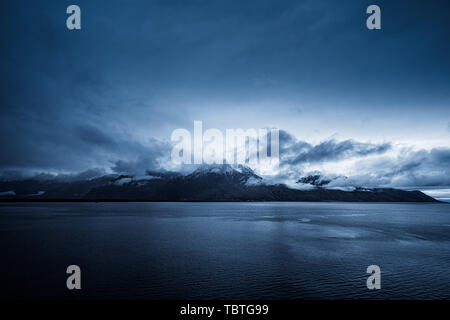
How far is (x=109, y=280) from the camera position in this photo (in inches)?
950

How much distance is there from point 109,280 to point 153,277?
146 inches

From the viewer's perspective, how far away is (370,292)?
21.3 metres
